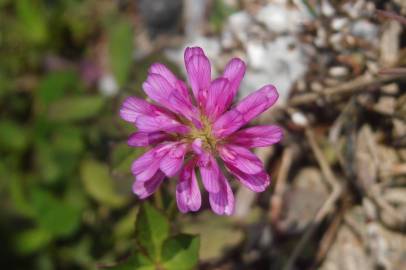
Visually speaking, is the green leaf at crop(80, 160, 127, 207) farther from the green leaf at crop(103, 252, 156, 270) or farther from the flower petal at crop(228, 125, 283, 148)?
the flower petal at crop(228, 125, 283, 148)

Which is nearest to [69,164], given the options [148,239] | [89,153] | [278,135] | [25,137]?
[89,153]

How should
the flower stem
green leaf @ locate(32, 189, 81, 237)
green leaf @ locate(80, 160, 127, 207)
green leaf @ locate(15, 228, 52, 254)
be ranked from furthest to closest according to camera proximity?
green leaf @ locate(15, 228, 52, 254) < green leaf @ locate(32, 189, 81, 237) < green leaf @ locate(80, 160, 127, 207) < the flower stem

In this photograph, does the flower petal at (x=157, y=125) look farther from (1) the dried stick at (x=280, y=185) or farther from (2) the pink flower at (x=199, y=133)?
(1) the dried stick at (x=280, y=185)

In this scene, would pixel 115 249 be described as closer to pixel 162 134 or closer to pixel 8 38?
→ pixel 162 134

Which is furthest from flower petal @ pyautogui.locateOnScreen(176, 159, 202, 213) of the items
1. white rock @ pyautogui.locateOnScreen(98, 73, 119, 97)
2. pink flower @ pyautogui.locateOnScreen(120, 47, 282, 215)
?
white rock @ pyautogui.locateOnScreen(98, 73, 119, 97)

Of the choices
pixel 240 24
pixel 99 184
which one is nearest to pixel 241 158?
pixel 240 24
